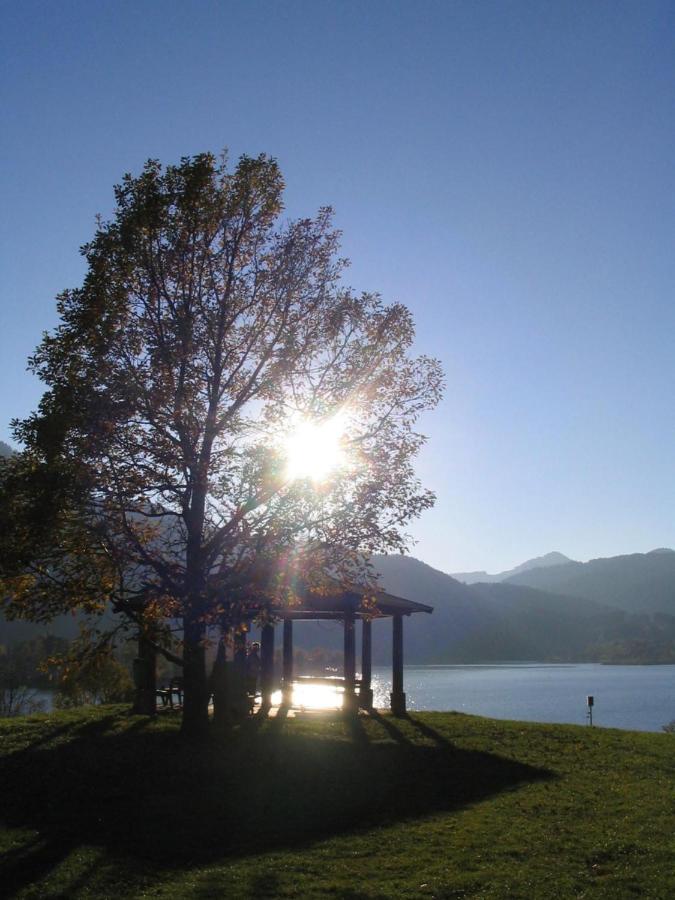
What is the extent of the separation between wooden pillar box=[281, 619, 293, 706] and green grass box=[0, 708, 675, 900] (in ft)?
18.8

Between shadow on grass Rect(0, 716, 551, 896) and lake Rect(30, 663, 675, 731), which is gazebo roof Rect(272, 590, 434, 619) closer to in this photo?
shadow on grass Rect(0, 716, 551, 896)

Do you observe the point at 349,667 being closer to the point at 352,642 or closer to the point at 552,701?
the point at 352,642

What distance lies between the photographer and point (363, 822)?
10.4m

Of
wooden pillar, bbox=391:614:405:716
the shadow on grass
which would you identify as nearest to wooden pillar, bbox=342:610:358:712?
wooden pillar, bbox=391:614:405:716

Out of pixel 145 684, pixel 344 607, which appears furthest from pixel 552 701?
pixel 145 684

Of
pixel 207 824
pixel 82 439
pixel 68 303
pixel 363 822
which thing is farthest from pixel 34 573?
pixel 363 822

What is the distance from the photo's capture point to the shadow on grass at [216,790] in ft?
30.6

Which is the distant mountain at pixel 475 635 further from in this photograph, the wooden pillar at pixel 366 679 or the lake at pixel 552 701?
the wooden pillar at pixel 366 679

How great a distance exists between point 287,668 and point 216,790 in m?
14.8

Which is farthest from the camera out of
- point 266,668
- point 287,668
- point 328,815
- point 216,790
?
point 287,668

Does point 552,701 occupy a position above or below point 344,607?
below

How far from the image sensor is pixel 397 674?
76.2 ft

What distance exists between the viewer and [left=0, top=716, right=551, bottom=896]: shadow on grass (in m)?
9.32

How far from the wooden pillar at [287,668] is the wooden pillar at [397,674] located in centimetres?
299
